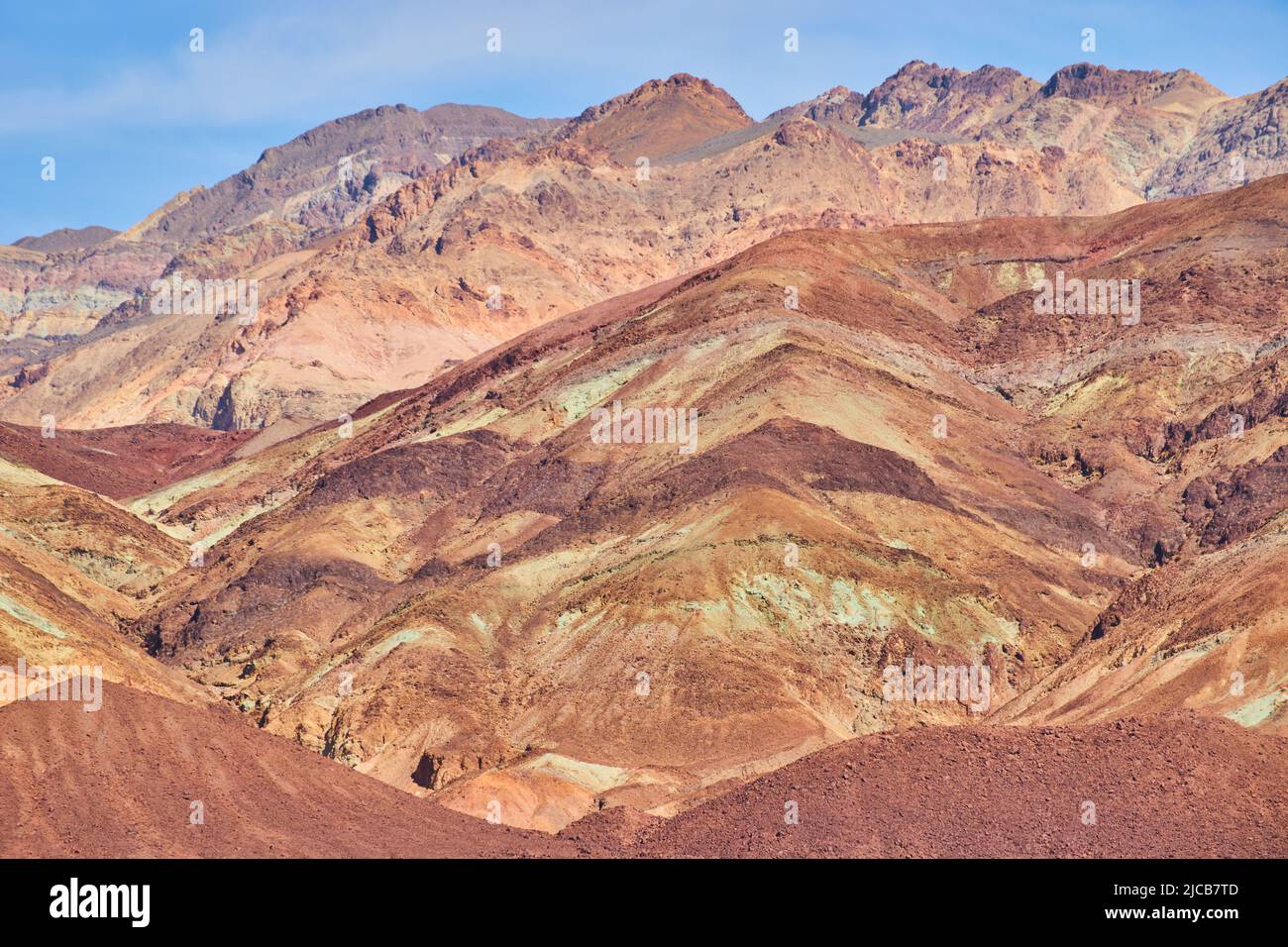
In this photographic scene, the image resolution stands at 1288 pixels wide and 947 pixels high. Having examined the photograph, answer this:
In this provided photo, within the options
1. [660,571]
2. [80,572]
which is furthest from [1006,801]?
[80,572]

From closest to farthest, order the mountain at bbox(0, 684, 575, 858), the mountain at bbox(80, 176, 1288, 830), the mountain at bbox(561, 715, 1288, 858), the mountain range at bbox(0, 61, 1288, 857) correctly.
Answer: the mountain at bbox(0, 684, 575, 858)
the mountain at bbox(561, 715, 1288, 858)
the mountain range at bbox(0, 61, 1288, 857)
the mountain at bbox(80, 176, 1288, 830)

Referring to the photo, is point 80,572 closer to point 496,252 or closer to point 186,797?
point 186,797

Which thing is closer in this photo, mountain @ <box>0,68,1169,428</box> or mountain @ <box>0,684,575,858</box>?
mountain @ <box>0,684,575,858</box>

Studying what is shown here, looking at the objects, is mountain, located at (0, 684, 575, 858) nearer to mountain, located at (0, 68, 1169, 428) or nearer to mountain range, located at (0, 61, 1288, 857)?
mountain range, located at (0, 61, 1288, 857)

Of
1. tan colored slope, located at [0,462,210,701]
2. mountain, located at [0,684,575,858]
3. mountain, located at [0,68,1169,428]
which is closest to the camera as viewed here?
mountain, located at [0,684,575,858]

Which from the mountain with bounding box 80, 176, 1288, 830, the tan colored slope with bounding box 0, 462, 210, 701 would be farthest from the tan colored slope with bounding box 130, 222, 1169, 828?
the tan colored slope with bounding box 0, 462, 210, 701

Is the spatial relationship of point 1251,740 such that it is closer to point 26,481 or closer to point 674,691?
point 674,691

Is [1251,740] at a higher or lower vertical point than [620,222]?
lower

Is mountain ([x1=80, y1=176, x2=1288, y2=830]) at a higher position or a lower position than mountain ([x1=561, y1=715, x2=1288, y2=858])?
higher

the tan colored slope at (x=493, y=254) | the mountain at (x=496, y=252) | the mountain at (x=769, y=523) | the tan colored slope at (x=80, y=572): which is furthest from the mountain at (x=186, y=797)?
the tan colored slope at (x=493, y=254)

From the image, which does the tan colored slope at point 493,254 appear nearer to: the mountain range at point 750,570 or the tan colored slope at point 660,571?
the mountain range at point 750,570
